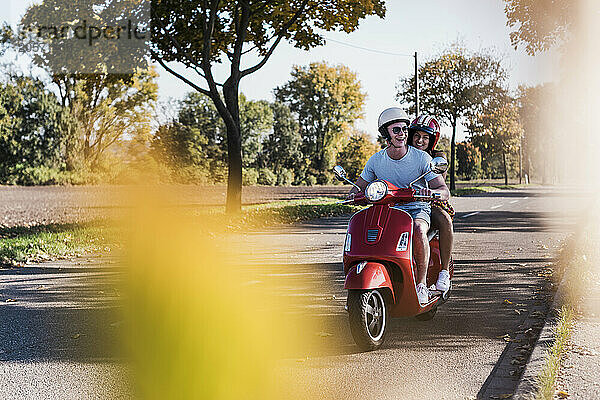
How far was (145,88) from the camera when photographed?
52.6 metres

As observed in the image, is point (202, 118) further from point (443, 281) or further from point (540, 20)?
point (443, 281)

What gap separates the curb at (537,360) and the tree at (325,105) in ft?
216

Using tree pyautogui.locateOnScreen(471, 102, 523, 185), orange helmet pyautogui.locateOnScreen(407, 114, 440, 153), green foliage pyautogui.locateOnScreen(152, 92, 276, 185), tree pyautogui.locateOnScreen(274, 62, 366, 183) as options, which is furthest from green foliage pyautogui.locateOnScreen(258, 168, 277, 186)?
orange helmet pyautogui.locateOnScreen(407, 114, 440, 153)

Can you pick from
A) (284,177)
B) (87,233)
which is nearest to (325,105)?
(284,177)

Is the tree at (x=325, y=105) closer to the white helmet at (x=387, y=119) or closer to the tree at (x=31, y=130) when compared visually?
the tree at (x=31, y=130)

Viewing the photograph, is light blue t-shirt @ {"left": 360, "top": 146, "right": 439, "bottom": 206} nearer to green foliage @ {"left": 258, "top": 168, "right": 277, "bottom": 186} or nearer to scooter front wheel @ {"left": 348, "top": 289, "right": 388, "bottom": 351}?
scooter front wheel @ {"left": 348, "top": 289, "right": 388, "bottom": 351}

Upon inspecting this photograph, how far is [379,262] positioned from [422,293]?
0.49 meters

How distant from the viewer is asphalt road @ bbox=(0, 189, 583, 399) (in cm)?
453

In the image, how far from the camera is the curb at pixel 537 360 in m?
4.11

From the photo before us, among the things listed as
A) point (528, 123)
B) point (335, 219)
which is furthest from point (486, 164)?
point (335, 219)

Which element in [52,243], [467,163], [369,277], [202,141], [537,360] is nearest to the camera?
[537,360]

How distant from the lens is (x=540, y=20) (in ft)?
58.5

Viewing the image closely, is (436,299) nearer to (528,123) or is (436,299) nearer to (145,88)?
(145,88)

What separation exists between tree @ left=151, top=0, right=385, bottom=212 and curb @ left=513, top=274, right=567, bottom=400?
14.2 m
